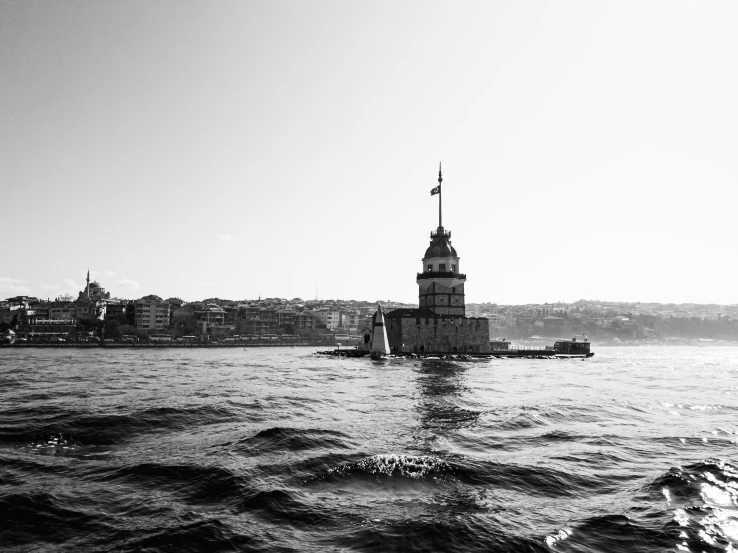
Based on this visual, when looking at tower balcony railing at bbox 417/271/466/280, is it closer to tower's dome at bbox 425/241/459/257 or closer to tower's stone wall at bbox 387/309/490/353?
tower's dome at bbox 425/241/459/257

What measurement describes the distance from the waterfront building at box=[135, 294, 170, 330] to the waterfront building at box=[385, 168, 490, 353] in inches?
3102

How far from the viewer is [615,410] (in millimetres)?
25516

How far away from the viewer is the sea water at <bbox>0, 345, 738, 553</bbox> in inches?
372

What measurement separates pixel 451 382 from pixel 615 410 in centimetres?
1248

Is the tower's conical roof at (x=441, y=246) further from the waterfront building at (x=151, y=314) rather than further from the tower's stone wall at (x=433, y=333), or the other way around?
the waterfront building at (x=151, y=314)

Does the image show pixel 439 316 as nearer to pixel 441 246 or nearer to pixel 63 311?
pixel 441 246

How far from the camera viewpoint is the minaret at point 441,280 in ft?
236

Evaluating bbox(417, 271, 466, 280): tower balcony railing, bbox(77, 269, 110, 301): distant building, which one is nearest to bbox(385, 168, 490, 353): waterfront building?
bbox(417, 271, 466, 280): tower balcony railing

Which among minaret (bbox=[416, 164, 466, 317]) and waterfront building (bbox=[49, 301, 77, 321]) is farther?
waterfront building (bbox=[49, 301, 77, 321])

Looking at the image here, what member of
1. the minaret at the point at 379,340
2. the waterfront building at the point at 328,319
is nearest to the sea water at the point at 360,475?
the minaret at the point at 379,340

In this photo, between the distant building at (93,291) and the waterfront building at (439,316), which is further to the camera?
the distant building at (93,291)

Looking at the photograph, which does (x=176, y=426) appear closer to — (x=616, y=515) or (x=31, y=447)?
(x=31, y=447)

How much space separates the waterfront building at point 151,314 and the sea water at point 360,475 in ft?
349

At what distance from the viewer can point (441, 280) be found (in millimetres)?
72000
